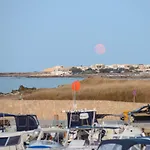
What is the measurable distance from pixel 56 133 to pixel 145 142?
6.76 meters

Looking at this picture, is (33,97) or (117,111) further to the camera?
(33,97)

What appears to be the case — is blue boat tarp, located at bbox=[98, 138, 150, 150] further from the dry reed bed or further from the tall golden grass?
the tall golden grass

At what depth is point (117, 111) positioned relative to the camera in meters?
37.8

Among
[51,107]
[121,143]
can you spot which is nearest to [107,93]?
[51,107]

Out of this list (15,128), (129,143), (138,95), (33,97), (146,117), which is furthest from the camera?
(33,97)

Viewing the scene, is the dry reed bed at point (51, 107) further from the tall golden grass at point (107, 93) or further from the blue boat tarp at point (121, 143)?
the blue boat tarp at point (121, 143)

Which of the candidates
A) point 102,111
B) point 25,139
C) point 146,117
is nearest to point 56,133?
point 25,139

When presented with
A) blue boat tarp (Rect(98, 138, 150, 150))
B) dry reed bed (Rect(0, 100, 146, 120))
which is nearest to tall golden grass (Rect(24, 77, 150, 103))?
dry reed bed (Rect(0, 100, 146, 120))

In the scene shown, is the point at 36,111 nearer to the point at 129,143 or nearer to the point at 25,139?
the point at 25,139

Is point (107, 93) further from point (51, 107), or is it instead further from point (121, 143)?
point (121, 143)

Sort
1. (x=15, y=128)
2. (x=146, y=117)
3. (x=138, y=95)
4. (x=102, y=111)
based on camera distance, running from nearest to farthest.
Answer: (x=15, y=128) < (x=146, y=117) < (x=102, y=111) < (x=138, y=95)

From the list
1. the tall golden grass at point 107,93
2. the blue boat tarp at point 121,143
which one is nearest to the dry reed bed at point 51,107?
the tall golden grass at point 107,93

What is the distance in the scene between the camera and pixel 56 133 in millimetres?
20359

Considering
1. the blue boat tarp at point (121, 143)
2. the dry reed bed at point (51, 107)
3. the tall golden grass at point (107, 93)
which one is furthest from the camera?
the tall golden grass at point (107, 93)
